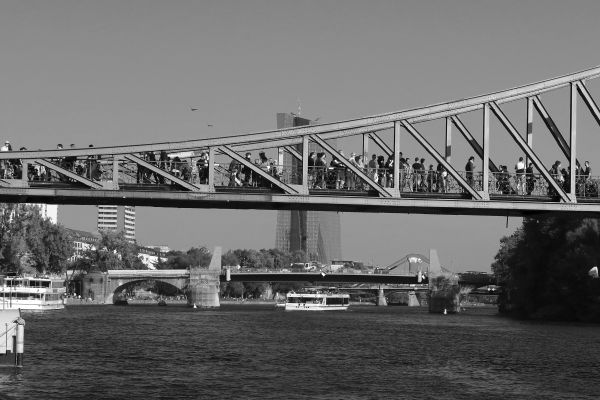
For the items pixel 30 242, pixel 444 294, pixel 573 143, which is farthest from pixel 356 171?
pixel 444 294

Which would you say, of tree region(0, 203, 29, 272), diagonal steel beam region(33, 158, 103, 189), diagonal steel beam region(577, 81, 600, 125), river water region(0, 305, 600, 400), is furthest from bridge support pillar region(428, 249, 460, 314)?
diagonal steel beam region(33, 158, 103, 189)

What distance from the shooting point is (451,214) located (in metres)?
60.2

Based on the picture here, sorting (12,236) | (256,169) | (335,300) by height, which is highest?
(12,236)

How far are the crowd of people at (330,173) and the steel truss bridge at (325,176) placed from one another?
66 millimetres

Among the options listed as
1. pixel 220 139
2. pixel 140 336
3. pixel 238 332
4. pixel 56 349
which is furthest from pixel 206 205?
pixel 238 332

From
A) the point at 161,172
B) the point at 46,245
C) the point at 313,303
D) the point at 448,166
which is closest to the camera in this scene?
the point at 161,172

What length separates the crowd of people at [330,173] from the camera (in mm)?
57938

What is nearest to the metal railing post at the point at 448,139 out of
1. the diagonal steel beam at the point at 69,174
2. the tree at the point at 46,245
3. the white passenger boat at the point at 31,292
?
the diagonal steel beam at the point at 69,174

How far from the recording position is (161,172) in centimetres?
5588

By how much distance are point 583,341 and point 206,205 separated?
2852 centimetres

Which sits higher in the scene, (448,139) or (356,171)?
(448,139)

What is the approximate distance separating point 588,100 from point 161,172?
23.9 m

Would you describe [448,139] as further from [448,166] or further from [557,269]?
[557,269]

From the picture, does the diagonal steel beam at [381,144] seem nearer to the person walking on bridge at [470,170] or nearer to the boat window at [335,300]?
the person walking on bridge at [470,170]
